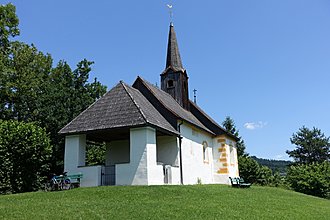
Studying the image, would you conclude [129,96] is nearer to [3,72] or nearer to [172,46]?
[172,46]

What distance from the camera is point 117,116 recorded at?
→ 18.2 metres

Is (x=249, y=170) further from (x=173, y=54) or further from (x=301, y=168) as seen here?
(x=173, y=54)

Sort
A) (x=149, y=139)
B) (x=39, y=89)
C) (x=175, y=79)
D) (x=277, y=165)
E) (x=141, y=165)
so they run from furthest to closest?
1. (x=277, y=165)
2. (x=39, y=89)
3. (x=175, y=79)
4. (x=149, y=139)
5. (x=141, y=165)

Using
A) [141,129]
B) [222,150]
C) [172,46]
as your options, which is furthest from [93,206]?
[172,46]

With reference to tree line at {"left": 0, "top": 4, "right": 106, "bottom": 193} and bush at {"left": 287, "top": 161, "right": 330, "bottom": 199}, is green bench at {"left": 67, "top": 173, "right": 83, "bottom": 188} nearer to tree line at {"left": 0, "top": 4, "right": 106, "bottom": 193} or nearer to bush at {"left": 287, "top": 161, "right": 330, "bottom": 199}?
tree line at {"left": 0, "top": 4, "right": 106, "bottom": 193}

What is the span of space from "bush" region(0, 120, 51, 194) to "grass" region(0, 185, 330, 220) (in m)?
6.85

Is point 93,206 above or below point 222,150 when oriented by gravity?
below

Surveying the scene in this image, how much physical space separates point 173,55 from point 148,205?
1818cm

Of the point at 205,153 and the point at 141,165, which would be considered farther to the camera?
the point at 205,153

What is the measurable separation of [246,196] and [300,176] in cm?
1476

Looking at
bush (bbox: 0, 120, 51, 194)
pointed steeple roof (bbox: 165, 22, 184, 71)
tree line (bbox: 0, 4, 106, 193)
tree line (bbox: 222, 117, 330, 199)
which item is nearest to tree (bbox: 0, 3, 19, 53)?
tree line (bbox: 0, 4, 106, 193)

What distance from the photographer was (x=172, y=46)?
1133 inches

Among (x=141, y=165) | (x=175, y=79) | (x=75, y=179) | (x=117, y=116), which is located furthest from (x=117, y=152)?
(x=175, y=79)

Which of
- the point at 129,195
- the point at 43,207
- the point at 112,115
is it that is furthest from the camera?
the point at 112,115
